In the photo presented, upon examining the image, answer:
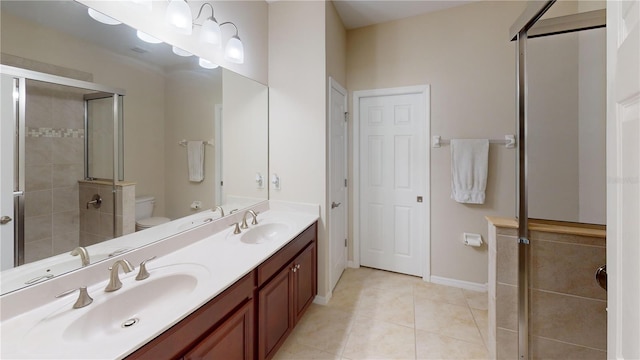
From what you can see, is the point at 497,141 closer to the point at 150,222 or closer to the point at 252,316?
the point at 252,316

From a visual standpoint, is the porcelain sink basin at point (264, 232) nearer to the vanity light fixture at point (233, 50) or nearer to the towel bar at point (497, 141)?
the vanity light fixture at point (233, 50)

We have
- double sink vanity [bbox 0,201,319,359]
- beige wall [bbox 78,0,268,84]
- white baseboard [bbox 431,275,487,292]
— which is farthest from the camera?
white baseboard [bbox 431,275,487,292]

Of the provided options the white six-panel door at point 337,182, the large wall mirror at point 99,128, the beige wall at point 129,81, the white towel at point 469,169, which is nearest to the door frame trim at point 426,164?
the white six-panel door at point 337,182

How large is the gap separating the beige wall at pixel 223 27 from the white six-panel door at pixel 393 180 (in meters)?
1.27

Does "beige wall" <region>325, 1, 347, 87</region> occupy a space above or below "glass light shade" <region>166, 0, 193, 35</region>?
above

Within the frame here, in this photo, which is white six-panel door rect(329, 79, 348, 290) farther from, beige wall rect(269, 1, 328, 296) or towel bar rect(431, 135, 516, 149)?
towel bar rect(431, 135, 516, 149)

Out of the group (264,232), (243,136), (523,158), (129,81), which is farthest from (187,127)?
(523,158)

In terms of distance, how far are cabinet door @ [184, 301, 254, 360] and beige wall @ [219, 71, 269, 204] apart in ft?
3.06

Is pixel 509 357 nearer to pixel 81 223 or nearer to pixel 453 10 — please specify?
pixel 81 223

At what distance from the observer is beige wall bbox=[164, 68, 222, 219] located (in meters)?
1.47

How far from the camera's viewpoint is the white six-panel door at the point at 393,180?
2.72 metres

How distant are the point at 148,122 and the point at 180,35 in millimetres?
581

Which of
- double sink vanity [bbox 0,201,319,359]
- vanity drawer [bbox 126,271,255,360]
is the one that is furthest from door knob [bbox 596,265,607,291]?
vanity drawer [bbox 126,271,255,360]

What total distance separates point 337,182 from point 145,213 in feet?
5.59
